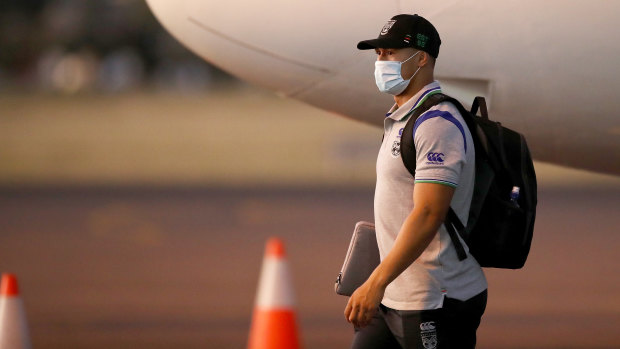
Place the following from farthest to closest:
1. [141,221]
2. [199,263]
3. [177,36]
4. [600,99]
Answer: [141,221] → [199,263] → [177,36] → [600,99]

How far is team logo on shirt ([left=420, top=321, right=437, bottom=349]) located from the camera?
3672 millimetres

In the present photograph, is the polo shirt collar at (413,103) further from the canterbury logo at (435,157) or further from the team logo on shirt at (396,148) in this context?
Answer: the canterbury logo at (435,157)

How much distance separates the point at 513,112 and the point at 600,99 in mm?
350

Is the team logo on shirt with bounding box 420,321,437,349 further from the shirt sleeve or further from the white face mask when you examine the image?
the white face mask

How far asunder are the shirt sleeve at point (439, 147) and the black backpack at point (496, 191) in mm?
74

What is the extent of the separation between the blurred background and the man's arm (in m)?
3.67

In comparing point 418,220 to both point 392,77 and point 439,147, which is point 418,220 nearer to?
point 439,147

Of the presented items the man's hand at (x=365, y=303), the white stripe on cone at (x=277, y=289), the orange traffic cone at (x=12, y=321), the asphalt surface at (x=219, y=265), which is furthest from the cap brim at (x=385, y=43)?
the asphalt surface at (x=219, y=265)

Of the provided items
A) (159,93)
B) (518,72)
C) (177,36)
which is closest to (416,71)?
(518,72)

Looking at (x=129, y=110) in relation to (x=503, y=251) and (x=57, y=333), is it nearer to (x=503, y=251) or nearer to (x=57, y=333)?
(x=57, y=333)

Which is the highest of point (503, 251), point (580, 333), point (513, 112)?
point (513, 112)

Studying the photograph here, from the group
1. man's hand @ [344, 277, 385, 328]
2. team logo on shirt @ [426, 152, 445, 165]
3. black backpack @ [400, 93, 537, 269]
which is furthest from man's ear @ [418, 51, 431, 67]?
man's hand @ [344, 277, 385, 328]

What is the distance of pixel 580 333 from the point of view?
301 inches

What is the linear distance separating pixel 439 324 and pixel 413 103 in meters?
0.65
